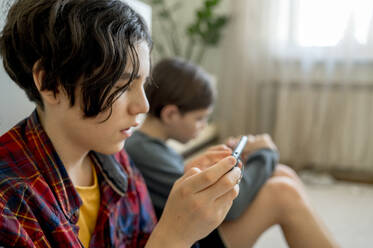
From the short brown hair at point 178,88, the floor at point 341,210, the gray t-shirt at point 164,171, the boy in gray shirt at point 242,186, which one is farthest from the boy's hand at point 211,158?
the floor at point 341,210

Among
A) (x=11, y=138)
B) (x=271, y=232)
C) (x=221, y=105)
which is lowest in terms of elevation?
(x=271, y=232)

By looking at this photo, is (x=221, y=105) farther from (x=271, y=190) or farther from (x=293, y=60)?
(x=271, y=190)

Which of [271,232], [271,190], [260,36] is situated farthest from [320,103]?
[271,190]

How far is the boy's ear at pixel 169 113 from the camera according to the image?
106 cm

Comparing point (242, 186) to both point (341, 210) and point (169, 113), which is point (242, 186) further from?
point (341, 210)

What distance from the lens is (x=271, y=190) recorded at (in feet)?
3.03

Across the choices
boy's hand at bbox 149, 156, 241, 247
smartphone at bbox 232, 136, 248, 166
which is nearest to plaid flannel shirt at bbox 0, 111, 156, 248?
boy's hand at bbox 149, 156, 241, 247

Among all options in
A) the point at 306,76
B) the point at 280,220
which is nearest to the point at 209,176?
the point at 280,220

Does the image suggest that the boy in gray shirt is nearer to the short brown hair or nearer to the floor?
the short brown hair

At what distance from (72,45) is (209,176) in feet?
0.92

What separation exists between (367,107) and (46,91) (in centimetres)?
204

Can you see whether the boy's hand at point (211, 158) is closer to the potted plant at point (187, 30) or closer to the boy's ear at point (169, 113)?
the boy's ear at point (169, 113)

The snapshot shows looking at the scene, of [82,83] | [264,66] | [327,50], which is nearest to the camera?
[82,83]

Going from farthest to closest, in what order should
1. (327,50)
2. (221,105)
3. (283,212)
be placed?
(221,105) < (327,50) < (283,212)
